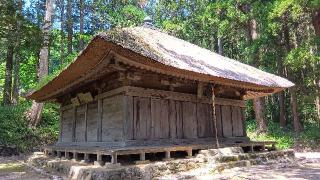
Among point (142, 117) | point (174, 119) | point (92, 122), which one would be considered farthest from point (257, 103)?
point (142, 117)

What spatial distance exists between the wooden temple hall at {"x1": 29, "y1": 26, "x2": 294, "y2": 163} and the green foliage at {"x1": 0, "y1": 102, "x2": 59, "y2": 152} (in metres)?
5.31

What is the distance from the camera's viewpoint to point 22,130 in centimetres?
1883

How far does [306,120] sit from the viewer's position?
2884cm

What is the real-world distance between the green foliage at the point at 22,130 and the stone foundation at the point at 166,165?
6512 millimetres

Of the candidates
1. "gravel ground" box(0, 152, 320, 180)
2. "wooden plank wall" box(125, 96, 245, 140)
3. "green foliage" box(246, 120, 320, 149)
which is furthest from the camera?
"green foliage" box(246, 120, 320, 149)

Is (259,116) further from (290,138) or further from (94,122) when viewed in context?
(94,122)

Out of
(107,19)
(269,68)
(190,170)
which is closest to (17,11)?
(190,170)

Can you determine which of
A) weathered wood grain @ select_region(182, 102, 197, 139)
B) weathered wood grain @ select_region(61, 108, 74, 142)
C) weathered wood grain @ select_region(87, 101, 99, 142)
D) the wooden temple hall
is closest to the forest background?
weathered wood grain @ select_region(61, 108, 74, 142)

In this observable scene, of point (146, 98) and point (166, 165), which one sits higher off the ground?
point (146, 98)

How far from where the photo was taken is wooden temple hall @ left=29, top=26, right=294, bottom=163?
329 inches

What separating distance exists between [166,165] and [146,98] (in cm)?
234

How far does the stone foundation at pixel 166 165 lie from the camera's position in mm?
7504

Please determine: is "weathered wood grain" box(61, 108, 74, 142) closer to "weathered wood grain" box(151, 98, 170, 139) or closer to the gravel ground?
the gravel ground

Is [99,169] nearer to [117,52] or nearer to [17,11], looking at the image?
[117,52]
